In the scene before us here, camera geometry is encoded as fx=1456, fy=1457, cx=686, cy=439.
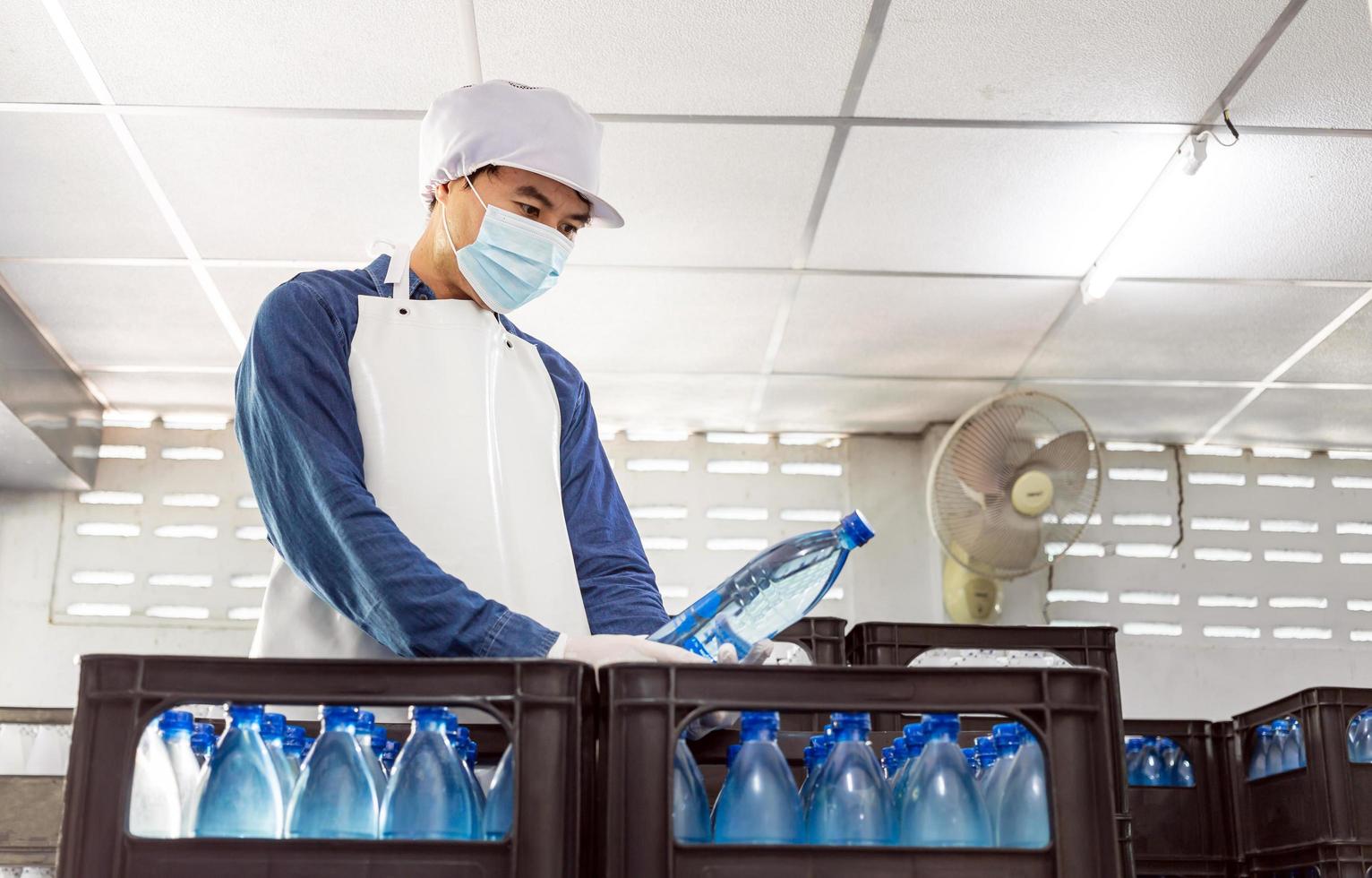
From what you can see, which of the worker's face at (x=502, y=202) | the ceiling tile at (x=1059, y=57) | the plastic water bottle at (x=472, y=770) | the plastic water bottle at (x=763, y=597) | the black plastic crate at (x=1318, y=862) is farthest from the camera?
the black plastic crate at (x=1318, y=862)

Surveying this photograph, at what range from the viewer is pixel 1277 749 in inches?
153

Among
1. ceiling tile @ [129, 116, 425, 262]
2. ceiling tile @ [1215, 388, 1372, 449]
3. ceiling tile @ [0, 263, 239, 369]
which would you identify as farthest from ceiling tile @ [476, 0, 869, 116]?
ceiling tile @ [1215, 388, 1372, 449]

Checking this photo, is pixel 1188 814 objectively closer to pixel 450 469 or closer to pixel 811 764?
pixel 450 469

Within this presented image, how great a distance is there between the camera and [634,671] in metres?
1.12

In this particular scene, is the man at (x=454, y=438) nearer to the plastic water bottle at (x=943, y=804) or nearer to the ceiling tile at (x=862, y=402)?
the plastic water bottle at (x=943, y=804)

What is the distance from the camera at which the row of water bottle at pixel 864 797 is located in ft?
3.75

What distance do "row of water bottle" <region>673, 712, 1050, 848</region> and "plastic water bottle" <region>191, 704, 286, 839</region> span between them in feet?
1.03

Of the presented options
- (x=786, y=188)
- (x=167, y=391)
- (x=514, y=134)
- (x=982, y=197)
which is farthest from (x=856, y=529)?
(x=167, y=391)

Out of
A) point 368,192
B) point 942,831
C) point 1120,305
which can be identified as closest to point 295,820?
point 942,831

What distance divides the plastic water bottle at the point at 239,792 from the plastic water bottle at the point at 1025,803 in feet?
1.88

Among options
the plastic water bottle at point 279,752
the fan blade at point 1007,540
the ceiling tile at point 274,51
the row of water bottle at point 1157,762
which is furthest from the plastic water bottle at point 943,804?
the fan blade at point 1007,540

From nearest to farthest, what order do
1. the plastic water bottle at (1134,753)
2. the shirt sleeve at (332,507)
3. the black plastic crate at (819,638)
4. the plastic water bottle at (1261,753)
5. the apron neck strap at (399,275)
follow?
the shirt sleeve at (332,507) < the apron neck strap at (399,275) < the black plastic crate at (819,638) < the plastic water bottle at (1261,753) < the plastic water bottle at (1134,753)

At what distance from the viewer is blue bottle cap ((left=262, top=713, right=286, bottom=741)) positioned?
117cm

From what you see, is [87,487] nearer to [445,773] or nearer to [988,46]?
[988,46]
